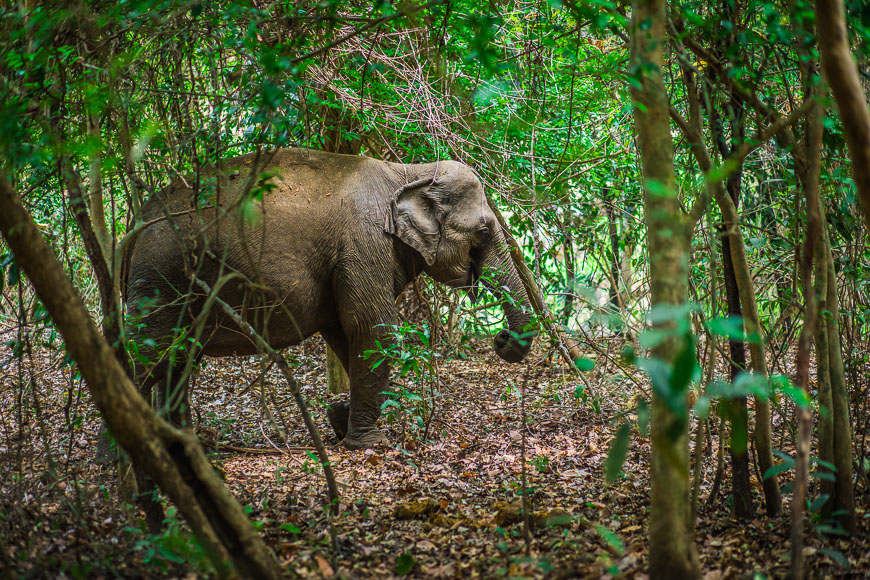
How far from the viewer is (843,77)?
2.50 m

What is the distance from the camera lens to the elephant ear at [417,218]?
6426 millimetres

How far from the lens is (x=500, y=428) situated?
6.51 meters

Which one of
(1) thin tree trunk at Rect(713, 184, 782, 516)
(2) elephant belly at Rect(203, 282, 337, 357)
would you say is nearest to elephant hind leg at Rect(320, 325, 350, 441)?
(2) elephant belly at Rect(203, 282, 337, 357)

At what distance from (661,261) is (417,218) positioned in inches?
164

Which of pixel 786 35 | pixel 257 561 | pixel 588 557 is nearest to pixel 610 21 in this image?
pixel 786 35

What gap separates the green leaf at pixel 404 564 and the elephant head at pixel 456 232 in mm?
3177

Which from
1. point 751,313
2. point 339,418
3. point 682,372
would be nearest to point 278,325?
point 339,418

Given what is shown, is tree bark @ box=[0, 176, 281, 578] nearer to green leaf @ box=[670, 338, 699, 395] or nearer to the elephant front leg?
green leaf @ box=[670, 338, 699, 395]

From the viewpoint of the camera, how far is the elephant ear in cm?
643

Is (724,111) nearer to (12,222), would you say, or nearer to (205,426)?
(12,222)

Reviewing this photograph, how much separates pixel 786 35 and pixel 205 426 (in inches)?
218

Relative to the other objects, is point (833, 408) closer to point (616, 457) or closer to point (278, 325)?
point (616, 457)

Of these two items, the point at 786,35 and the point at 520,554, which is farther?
the point at 520,554

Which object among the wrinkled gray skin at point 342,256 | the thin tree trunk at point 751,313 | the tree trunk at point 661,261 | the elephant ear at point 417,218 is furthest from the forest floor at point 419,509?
the elephant ear at point 417,218
